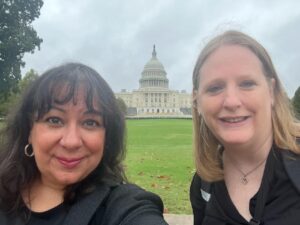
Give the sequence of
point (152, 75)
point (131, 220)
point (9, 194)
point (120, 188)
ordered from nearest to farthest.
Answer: point (131, 220) → point (120, 188) → point (9, 194) → point (152, 75)

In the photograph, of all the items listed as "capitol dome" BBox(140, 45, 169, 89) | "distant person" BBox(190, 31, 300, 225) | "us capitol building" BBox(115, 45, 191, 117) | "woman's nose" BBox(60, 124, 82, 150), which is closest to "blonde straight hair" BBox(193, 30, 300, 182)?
"distant person" BBox(190, 31, 300, 225)

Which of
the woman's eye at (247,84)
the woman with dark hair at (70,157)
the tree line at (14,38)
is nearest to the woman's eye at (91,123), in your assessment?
the woman with dark hair at (70,157)

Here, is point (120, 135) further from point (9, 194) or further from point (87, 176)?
point (9, 194)

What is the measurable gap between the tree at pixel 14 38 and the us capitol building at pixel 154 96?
314 feet

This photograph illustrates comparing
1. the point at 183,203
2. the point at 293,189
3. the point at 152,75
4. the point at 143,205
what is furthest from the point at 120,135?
the point at 152,75

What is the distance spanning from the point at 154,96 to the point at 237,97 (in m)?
125

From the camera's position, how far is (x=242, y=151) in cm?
254

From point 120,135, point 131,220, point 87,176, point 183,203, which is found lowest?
point 183,203

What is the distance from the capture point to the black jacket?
2002 mm

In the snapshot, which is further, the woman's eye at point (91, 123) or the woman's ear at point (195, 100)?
the woman's ear at point (195, 100)

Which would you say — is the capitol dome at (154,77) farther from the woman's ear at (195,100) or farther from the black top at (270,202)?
the black top at (270,202)

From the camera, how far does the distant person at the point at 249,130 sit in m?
2.38

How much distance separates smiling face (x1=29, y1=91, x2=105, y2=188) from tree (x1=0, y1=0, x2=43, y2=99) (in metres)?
25.7

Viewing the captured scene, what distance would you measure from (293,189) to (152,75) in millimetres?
126917
